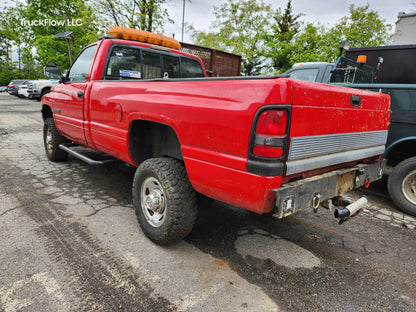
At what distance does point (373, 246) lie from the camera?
110 inches

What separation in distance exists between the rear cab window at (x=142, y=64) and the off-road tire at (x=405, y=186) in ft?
10.6

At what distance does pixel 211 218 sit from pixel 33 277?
179cm

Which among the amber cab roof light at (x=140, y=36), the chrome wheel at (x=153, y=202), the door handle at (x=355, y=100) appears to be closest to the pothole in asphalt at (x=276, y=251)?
the chrome wheel at (x=153, y=202)

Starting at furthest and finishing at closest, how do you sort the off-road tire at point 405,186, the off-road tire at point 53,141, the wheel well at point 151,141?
the off-road tire at point 53,141 < the off-road tire at point 405,186 < the wheel well at point 151,141

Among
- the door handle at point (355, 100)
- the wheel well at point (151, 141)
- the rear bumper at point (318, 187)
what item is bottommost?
the rear bumper at point (318, 187)

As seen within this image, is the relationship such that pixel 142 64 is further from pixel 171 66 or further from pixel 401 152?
pixel 401 152

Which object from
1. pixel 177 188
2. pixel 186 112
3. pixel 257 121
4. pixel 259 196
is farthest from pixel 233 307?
pixel 186 112

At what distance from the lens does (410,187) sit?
3582 mm

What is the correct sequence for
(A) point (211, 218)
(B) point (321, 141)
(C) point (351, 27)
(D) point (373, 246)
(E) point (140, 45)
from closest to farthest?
(B) point (321, 141) → (D) point (373, 246) → (A) point (211, 218) → (E) point (140, 45) → (C) point (351, 27)

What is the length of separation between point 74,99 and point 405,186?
15.1ft

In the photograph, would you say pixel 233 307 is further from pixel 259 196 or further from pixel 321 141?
pixel 321 141

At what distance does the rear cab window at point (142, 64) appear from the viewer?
3.57 metres

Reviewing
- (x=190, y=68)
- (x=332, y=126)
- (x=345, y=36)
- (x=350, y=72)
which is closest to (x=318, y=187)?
(x=332, y=126)

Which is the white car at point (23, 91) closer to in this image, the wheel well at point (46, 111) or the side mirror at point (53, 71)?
the wheel well at point (46, 111)
